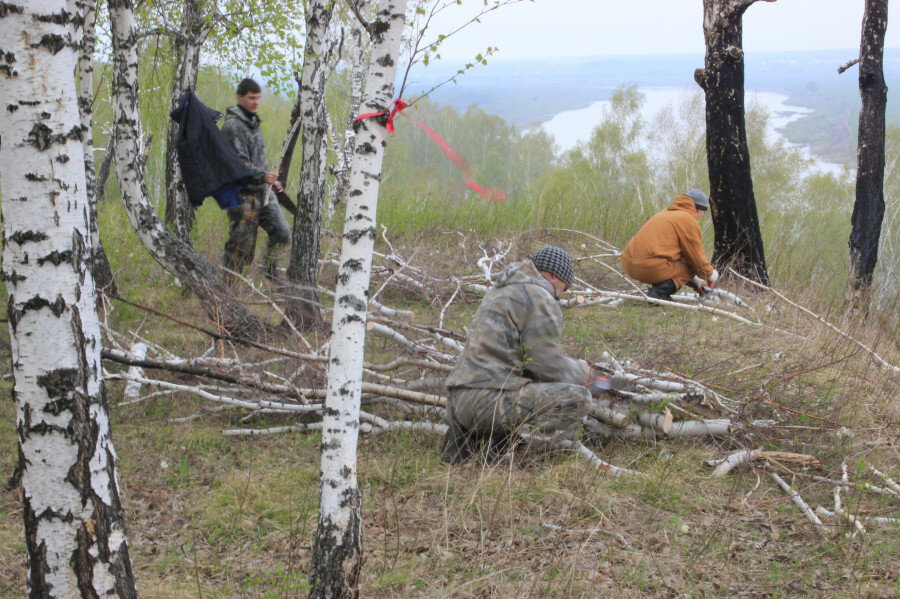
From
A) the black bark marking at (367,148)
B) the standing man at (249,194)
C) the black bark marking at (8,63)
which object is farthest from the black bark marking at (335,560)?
the standing man at (249,194)

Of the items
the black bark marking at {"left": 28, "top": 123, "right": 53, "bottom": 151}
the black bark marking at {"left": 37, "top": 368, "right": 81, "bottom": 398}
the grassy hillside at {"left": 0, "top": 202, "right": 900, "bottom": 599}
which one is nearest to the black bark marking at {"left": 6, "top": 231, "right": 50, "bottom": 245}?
the black bark marking at {"left": 28, "top": 123, "right": 53, "bottom": 151}

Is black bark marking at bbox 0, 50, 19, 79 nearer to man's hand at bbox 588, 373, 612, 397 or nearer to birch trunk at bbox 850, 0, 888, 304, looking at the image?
man's hand at bbox 588, 373, 612, 397

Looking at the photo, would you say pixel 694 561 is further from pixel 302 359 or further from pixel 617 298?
pixel 617 298

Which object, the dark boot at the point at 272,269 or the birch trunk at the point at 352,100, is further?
the birch trunk at the point at 352,100

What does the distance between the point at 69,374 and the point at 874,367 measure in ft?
19.6

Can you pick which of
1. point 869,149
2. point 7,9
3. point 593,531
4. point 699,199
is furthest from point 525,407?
point 869,149

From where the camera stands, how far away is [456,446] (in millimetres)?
4090

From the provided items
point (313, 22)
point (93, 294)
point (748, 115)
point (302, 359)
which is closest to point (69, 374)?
point (93, 294)

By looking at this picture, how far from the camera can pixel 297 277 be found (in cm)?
664

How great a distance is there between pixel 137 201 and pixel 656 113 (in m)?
38.1

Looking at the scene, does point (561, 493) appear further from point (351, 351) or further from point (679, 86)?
point (679, 86)

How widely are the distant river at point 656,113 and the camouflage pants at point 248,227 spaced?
35.1m

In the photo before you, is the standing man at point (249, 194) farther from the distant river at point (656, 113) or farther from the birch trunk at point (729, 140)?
the distant river at point (656, 113)

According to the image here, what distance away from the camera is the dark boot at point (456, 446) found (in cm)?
405
